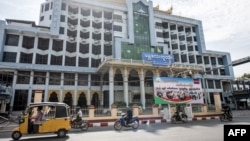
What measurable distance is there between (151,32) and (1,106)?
A: 2884 cm

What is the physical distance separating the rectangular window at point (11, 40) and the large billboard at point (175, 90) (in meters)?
25.3

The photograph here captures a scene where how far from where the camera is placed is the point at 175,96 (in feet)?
54.0

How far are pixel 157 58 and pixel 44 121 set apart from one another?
18.7m

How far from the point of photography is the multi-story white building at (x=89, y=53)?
26.6 meters

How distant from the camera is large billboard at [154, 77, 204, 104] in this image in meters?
15.9

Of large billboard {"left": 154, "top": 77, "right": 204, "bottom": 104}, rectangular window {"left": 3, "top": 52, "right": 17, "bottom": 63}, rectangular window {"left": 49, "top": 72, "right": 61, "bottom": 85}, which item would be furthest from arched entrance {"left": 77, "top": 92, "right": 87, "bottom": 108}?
large billboard {"left": 154, "top": 77, "right": 204, "bottom": 104}

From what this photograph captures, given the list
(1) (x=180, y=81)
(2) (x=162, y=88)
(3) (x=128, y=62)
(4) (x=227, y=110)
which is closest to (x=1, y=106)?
(3) (x=128, y=62)

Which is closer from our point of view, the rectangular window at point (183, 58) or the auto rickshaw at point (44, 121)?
the auto rickshaw at point (44, 121)

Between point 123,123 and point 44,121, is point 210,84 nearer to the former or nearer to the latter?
point 123,123

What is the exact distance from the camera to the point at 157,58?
2445cm

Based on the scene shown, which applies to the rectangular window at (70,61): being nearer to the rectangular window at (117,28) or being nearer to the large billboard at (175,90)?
the rectangular window at (117,28)

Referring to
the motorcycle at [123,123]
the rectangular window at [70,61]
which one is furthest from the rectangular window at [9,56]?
the motorcycle at [123,123]

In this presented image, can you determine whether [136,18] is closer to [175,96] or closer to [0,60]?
[175,96]

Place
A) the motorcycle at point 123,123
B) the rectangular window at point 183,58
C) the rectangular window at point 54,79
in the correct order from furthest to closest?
the rectangular window at point 183,58 < the rectangular window at point 54,79 < the motorcycle at point 123,123
